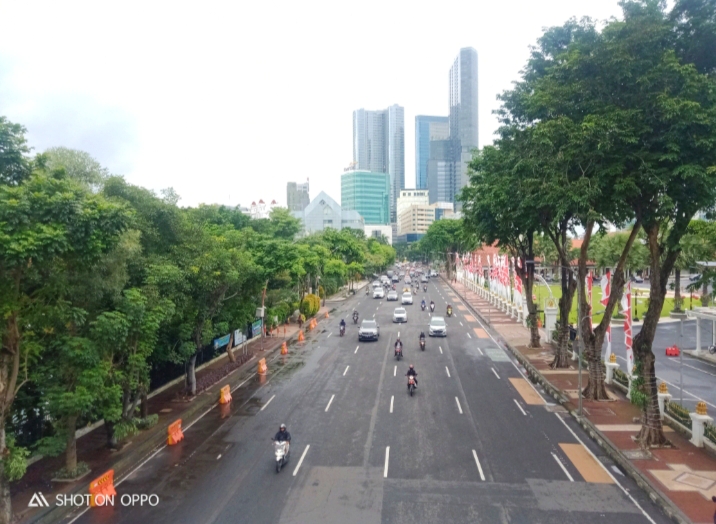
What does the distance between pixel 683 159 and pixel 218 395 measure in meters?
21.1

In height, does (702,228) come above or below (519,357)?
above

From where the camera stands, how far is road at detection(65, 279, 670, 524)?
1362 centimetres

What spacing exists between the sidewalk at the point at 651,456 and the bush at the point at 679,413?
0.47 metres

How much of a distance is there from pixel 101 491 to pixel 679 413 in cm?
1931

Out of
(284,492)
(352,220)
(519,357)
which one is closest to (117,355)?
(284,492)

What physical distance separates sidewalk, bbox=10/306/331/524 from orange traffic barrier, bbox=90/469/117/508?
26.2 inches

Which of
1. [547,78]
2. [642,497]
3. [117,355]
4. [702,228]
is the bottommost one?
[642,497]

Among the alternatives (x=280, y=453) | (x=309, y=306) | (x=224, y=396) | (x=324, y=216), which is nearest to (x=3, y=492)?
(x=280, y=453)

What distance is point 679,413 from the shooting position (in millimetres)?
19797

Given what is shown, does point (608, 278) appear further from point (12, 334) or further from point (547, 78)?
point (12, 334)

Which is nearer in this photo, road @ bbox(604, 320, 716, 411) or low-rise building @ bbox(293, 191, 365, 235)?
road @ bbox(604, 320, 716, 411)

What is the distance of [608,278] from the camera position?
26203 mm

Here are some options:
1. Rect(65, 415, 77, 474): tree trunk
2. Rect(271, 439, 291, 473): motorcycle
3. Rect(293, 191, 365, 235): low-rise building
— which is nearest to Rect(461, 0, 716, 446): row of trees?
Rect(271, 439, 291, 473): motorcycle

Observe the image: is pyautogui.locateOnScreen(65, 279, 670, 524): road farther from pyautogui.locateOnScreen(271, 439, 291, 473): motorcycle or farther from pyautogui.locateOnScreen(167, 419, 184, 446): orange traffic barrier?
pyautogui.locateOnScreen(167, 419, 184, 446): orange traffic barrier
